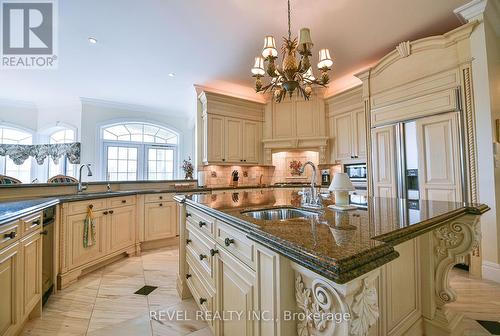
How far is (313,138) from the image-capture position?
4.50 metres

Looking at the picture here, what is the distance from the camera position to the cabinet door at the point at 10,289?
127 centimetres

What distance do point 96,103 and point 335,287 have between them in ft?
20.8

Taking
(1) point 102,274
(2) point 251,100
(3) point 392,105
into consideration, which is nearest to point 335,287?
(1) point 102,274

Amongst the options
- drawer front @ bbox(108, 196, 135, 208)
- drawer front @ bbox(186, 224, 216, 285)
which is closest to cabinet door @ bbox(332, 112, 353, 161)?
drawer front @ bbox(186, 224, 216, 285)

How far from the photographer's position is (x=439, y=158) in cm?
255

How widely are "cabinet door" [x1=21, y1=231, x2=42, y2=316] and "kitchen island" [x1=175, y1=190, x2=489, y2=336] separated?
3.53ft

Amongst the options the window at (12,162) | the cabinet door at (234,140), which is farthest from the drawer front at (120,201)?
the window at (12,162)

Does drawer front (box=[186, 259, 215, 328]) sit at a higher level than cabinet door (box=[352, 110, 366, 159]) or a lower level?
lower

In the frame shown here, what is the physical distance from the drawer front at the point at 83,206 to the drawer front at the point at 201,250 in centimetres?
137

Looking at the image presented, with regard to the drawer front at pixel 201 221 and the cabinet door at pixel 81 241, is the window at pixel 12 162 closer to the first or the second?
the cabinet door at pixel 81 241

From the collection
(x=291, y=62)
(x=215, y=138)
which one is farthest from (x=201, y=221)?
(x=215, y=138)

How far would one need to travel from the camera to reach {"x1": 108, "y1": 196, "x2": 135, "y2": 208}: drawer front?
2811 mm

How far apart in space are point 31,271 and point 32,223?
1.12ft

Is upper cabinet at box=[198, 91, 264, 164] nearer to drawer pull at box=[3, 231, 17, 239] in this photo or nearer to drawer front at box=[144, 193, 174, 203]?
drawer front at box=[144, 193, 174, 203]
